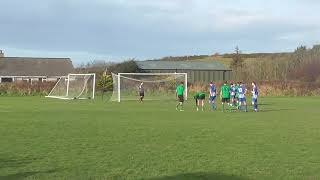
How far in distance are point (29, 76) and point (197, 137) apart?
79.8m

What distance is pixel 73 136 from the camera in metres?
15.9

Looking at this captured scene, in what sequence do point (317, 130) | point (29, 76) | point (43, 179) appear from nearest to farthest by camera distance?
point (43, 179) → point (317, 130) → point (29, 76)

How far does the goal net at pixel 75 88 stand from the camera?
54.6m

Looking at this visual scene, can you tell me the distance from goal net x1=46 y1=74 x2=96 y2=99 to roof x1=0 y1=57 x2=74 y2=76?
33300 millimetres

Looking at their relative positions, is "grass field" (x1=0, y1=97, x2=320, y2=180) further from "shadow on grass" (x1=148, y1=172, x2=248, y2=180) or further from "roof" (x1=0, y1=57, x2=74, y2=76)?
"roof" (x1=0, y1=57, x2=74, y2=76)

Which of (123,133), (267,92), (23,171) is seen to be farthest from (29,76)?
(23,171)

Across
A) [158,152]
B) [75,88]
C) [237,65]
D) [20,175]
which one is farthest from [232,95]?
[237,65]

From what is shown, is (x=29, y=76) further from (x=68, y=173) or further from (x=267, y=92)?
(x=68, y=173)

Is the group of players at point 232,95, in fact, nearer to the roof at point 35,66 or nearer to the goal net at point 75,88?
the goal net at point 75,88

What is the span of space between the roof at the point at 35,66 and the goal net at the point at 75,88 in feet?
109

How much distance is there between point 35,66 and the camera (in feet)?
315

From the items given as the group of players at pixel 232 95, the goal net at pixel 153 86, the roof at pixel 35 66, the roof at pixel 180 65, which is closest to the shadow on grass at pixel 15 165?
the group of players at pixel 232 95

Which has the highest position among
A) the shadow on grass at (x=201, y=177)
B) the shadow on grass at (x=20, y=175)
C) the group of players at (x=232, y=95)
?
the group of players at (x=232, y=95)

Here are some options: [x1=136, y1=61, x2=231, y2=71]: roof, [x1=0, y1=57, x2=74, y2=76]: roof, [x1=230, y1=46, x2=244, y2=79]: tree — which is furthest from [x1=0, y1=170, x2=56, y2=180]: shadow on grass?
[x1=136, y1=61, x2=231, y2=71]: roof
